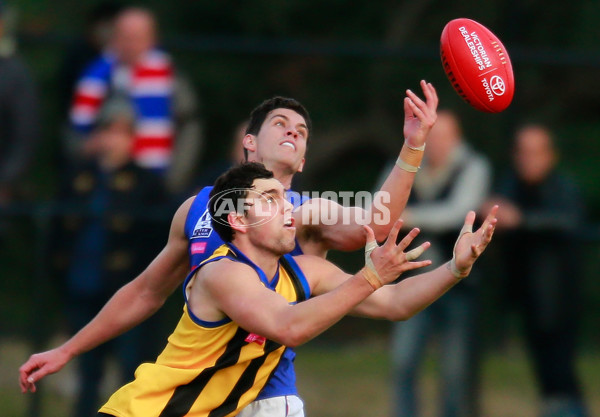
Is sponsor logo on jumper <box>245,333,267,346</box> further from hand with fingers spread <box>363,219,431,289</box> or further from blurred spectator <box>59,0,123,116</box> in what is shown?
blurred spectator <box>59,0,123,116</box>

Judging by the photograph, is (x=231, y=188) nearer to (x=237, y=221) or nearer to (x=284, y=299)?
(x=237, y=221)

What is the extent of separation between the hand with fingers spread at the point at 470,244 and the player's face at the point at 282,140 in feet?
2.72

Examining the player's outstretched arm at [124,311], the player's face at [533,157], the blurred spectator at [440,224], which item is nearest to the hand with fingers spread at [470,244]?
the player's outstretched arm at [124,311]

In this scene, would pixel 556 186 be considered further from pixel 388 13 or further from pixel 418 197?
pixel 388 13

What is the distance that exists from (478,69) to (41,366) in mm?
2234

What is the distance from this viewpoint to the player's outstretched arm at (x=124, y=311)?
4699mm

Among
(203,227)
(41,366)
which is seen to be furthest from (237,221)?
(41,366)

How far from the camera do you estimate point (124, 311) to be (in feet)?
15.5

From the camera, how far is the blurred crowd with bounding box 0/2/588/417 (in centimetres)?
706

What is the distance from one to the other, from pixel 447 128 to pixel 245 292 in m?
3.21

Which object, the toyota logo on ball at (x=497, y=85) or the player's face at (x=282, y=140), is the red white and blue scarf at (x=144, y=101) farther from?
the toyota logo on ball at (x=497, y=85)

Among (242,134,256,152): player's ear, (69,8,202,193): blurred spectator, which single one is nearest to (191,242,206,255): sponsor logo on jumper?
(242,134,256,152): player's ear

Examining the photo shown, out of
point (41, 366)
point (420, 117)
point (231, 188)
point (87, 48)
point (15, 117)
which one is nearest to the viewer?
point (231, 188)

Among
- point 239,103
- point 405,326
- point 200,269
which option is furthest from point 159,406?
point 239,103
